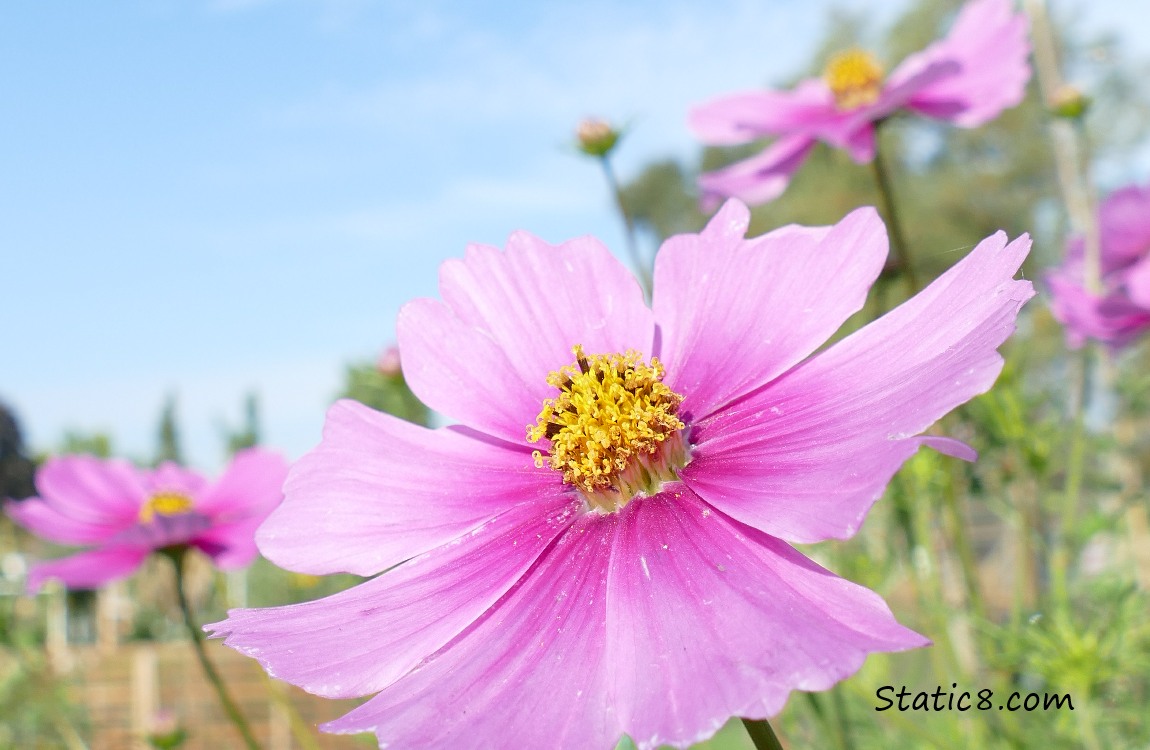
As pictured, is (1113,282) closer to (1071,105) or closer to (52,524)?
(1071,105)

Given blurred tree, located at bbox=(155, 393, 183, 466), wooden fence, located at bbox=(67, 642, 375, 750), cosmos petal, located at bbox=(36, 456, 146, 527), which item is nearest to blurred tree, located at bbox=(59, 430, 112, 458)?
wooden fence, located at bbox=(67, 642, 375, 750)

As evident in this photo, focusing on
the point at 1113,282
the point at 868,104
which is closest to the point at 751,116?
the point at 868,104

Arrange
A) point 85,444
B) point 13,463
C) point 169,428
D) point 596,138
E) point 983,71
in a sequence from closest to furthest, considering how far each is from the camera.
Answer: point 596,138 < point 983,71 < point 13,463 < point 85,444 < point 169,428

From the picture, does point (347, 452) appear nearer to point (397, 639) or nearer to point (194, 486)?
point (397, 639)

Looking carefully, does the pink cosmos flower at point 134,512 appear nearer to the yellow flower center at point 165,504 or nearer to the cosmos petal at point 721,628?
the yellow flower center at point 165,504

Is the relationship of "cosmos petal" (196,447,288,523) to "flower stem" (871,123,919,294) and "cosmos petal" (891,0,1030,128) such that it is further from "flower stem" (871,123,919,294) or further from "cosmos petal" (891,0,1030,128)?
"cosmos petal" (891,0,1030,128)

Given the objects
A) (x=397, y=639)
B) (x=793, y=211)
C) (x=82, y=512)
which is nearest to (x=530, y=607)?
(x=397, y=639)

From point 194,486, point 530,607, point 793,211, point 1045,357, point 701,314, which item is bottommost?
point 1045,357
